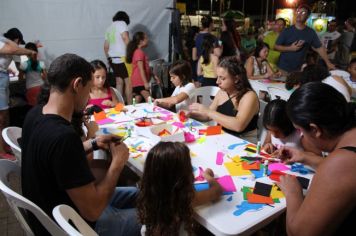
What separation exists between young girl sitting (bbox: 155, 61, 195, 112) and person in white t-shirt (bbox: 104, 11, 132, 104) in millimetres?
1870

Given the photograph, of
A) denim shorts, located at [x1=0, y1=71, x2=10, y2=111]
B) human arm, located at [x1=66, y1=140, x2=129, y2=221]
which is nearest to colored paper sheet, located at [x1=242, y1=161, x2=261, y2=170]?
human arm, located at [x1=66, y1=140, x2=129, y2=221]

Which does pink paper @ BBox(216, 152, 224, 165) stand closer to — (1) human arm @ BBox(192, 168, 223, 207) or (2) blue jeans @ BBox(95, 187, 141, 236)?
(1) human arm @ BBox(192, 168, 223, 207)

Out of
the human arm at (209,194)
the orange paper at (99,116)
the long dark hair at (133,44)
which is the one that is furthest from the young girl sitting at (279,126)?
the long dark hair at (133,44)

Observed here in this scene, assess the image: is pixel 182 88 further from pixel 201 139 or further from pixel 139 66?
pixel 139 66

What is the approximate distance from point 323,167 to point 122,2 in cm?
500

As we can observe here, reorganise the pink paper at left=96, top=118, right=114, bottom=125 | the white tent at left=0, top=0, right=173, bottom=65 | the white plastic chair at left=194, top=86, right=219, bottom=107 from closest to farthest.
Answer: the pink paper at left=96, top=118, right=114, bottom=125
the white plastic chair at left=194, top=86, right=219, bottom=107
the white tent at left=0, top=0, right=173, bottom=65

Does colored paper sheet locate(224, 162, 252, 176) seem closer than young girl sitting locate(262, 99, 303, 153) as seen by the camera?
Yes

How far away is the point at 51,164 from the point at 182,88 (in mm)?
2223

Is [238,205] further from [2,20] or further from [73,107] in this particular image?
[2,20]

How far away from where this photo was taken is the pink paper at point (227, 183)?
5.09 ft

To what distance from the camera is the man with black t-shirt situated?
1.29m

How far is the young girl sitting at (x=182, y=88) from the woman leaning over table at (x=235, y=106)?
1.68ft

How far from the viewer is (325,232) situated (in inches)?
45.0

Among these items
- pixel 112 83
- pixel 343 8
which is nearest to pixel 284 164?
Result: pixel 112 83
